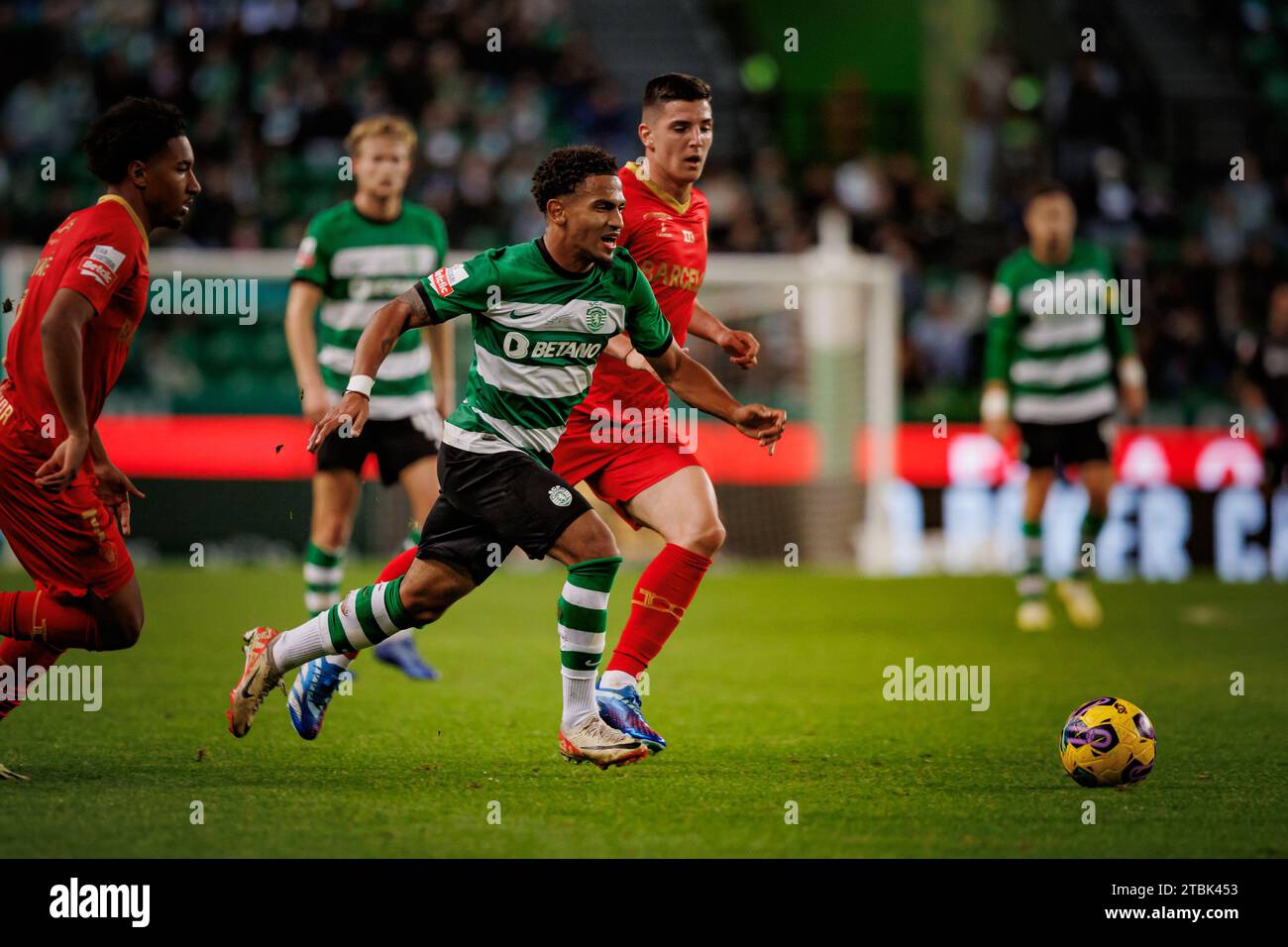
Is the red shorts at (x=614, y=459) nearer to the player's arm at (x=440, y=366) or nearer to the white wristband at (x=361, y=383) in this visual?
the white wristband at (x=361, y=383)

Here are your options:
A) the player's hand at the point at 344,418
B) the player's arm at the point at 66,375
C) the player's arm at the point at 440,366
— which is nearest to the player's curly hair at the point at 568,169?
the player's hand at the point at 344,418

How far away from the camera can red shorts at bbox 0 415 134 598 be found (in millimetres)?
5270

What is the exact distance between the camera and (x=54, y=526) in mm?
5293

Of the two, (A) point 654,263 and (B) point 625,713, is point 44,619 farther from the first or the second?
(A) point 654,263

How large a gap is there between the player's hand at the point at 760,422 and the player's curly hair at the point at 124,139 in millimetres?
2024

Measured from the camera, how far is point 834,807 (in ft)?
16.7

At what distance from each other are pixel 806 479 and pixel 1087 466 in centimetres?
388

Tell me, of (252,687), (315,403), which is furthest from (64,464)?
(315,403)

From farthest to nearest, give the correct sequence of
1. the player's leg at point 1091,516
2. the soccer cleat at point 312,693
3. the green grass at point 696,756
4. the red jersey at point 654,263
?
the player's leg at point 1091,516
the red jersey at point 654,263
the soccer cleat at point 312,693
the green grass at point 696,756

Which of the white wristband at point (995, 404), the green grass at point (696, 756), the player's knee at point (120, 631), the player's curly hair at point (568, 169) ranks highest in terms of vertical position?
the player's curly hair at point (568, 169)

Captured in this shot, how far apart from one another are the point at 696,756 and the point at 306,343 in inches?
112

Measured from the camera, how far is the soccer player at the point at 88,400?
5.18m
